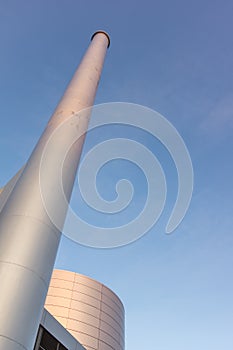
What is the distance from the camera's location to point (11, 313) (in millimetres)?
7367

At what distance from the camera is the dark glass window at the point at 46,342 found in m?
21.2

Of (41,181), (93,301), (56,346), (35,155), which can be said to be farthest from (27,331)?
(93,301)

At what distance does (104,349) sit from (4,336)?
4296 centimetres

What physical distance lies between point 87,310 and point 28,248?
42289 millimetres

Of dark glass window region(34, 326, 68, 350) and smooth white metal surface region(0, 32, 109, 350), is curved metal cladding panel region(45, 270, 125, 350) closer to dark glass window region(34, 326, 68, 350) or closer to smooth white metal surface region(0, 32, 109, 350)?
dark glass window region(34, 326, 68, 350)

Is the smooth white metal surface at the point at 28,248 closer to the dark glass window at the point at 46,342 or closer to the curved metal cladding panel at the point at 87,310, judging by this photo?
the dark glass window at the point at 46,342

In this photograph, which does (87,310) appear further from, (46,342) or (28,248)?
(28,248)

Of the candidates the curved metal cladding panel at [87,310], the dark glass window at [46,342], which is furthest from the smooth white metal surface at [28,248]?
the curved metal cladding panel at [87,310]

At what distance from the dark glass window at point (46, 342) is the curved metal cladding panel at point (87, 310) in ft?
69.4

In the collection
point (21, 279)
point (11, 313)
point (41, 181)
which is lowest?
point (11, 313)

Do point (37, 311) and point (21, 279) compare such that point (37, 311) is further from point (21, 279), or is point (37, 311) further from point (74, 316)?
point (74, 316)

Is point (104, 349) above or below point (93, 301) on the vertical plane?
below

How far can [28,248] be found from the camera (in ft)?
28.5

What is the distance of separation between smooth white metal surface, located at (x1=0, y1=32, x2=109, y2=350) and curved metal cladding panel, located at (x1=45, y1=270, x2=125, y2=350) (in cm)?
3755
